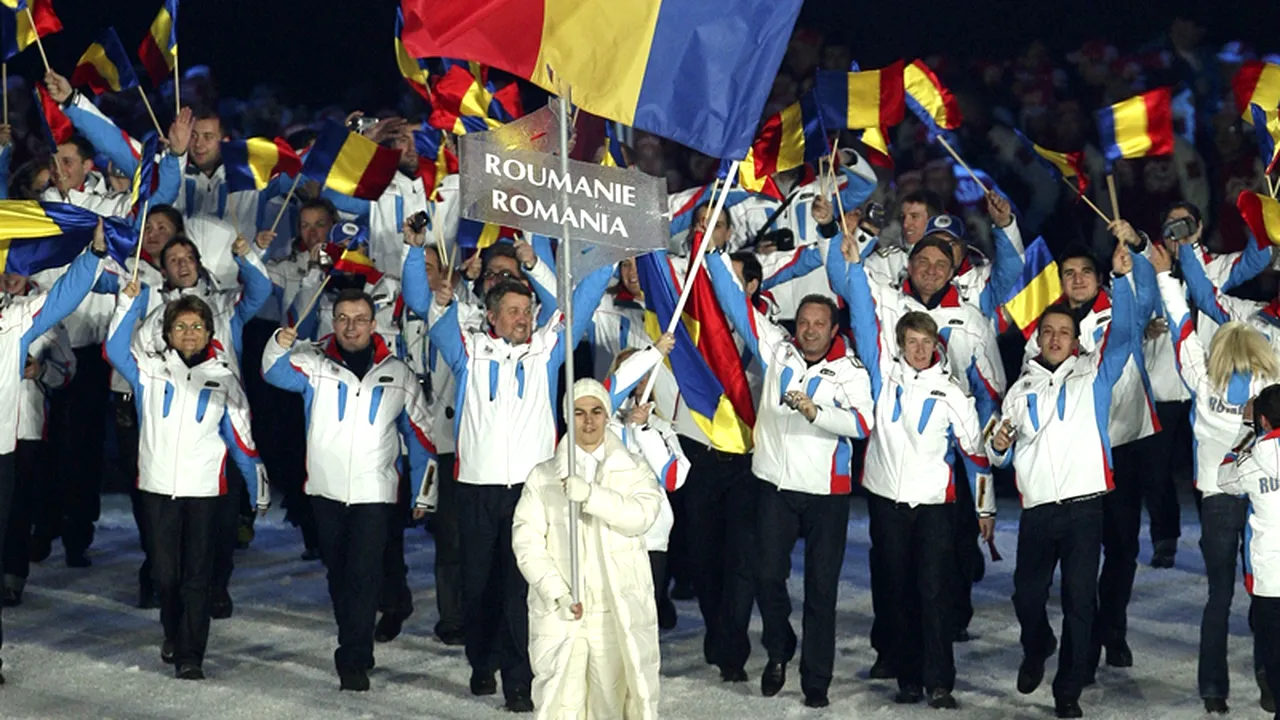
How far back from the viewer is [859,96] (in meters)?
11.0

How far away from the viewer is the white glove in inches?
312

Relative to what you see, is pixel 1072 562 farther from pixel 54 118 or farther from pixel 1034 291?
pixel 54 118

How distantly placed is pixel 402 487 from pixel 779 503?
98.5 inches

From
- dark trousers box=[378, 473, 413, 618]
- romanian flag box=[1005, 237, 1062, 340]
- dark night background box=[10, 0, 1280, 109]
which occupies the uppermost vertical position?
dark night background box=[10, 0, 1280, 109]

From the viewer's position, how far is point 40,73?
17141 mm

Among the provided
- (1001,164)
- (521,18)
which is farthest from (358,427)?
(1001,164)

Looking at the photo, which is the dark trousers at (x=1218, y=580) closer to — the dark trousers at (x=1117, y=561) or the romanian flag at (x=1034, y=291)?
the dark trousers at (x=1117, y=561)

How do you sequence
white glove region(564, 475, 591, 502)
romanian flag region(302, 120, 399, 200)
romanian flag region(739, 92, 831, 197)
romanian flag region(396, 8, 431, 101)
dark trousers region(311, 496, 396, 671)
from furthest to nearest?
romanian flag region(396, 8, 431, 101), romanian flag region(302, 120, 399, 200), romanian flag region(739, 92, 831, 197), dark trousers region(311, 496, 396, 671), white glove region(564, 475, 591, 502)

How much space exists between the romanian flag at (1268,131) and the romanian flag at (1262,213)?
0.26 metres

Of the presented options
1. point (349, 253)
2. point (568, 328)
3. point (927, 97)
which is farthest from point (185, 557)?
point (927, 97)

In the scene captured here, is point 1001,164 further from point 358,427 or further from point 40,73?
point 40,73

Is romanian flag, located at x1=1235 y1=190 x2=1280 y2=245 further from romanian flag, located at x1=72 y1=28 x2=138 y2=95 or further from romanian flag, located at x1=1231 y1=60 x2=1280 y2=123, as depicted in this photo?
romanian flag, located at x1=72 y1=28 x2=138 y2=95

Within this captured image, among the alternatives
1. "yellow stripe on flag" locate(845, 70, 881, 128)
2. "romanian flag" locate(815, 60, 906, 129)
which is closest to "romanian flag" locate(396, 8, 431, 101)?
"romanian flag" locate(815, 60, 906, 129)

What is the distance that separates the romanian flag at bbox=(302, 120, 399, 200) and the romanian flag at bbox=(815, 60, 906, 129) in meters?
2.49
